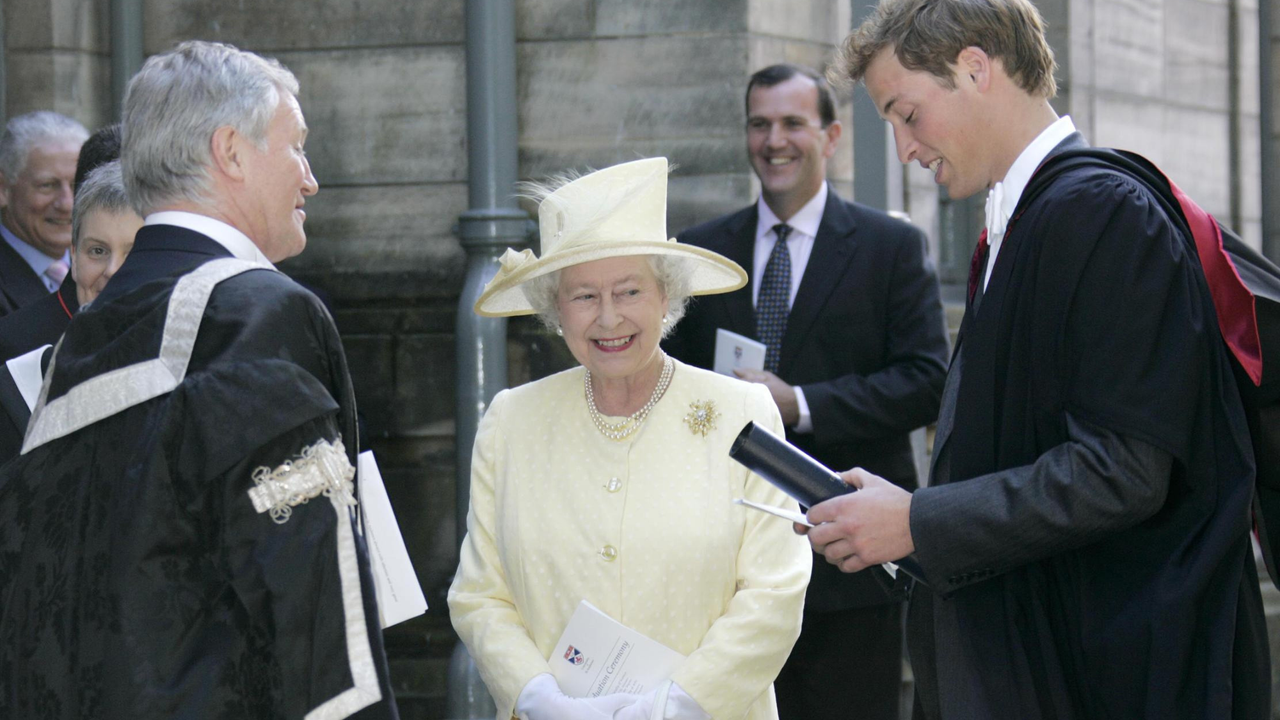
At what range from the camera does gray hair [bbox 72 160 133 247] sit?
3521 mm

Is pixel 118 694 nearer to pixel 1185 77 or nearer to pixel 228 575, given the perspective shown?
pixel 228 575

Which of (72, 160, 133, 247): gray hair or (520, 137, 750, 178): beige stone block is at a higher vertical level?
(520, 137, 750, 178): beige stone block

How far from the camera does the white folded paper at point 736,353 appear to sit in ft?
13.4

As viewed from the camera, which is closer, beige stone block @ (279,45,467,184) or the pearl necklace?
the pearl necklace

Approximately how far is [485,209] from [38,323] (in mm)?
1698

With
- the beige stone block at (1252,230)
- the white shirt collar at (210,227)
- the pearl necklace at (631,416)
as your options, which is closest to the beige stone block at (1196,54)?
the beige stone block at (1252,230)

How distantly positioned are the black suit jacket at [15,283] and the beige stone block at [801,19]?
2545 mm

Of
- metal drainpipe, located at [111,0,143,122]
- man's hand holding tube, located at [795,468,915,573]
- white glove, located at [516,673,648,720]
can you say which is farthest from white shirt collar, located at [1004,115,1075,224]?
metal drainpipe, located at [111,0,143,122]

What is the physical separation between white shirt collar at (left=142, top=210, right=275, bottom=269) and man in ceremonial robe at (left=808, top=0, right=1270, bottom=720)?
108 cm

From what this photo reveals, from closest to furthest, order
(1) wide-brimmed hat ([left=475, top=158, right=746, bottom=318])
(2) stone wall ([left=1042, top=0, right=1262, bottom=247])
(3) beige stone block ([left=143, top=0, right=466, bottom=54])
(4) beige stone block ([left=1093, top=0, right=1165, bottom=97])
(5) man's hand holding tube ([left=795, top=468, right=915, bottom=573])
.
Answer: (5) man's hand holding tube ([left=795, top=468, right=915, bottom=573])
(1) wide-brimmed hat ([left=475, top=158, right=746, bottom=318])
(3) beige stone block ([left=143, top=0, right=466, bottom=54])
(2) stone wall ([left=1042, top=0, right=1262, bottom=247])
(4) beige stone block ([left=1093, top=0, right=1165, bottom=97])

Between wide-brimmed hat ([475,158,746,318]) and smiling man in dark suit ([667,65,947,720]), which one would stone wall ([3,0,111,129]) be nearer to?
smiling man in dark suit ([667,65,947,720])

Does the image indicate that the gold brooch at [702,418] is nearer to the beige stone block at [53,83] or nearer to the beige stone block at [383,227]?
the beige stone block at [383,227]

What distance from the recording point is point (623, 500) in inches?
118

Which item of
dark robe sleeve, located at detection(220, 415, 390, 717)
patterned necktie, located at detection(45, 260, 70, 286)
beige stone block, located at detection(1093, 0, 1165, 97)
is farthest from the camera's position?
beige stone block, located at detection(1093, 0, 1165, 97)
